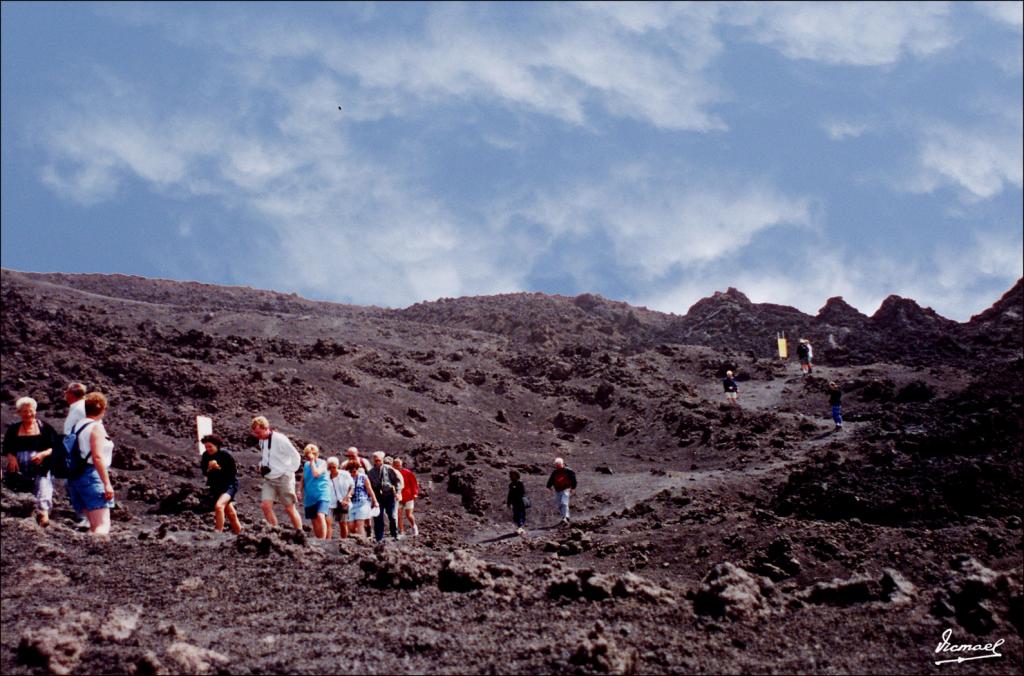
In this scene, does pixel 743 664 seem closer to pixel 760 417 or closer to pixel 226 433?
pixel 226 433

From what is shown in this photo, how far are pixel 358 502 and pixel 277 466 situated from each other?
7.27 feet

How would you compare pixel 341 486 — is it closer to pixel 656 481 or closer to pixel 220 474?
pixel 220 474

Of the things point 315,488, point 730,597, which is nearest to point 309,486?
point 315,488

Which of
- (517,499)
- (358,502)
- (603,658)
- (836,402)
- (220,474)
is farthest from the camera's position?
(836,402)

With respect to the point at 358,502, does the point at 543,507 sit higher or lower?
lower

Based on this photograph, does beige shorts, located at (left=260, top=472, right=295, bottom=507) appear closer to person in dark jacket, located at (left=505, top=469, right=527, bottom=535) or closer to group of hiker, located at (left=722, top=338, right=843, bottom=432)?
person in dark jacket, located at (left=505, top=469, right=527, bottom=535)

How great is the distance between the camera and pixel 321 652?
16.8 feet

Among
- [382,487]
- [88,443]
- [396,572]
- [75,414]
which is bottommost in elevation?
[396,572]

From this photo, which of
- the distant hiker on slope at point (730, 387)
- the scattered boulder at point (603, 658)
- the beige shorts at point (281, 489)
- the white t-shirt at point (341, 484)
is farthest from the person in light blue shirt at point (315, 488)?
the distant hiker on slope at point (730, 387)

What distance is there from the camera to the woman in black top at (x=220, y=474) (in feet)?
29.4

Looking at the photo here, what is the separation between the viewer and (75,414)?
25.2ft

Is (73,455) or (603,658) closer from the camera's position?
(603,658)

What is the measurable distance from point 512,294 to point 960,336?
99.5ft

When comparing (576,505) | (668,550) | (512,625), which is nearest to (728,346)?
(576,505)
